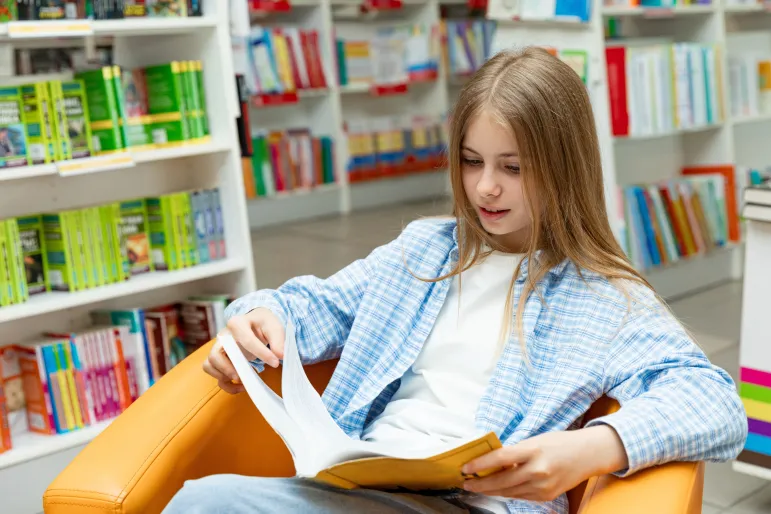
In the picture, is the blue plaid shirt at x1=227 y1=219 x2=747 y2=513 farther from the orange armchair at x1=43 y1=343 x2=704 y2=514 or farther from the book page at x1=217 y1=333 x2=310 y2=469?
the book page at x1=217 y1=333 x2=310 y2=469

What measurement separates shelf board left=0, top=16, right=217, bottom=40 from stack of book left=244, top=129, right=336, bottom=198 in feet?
10.2

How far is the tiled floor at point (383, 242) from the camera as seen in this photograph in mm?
2277

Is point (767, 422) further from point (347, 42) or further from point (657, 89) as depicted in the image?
point (347, 42)

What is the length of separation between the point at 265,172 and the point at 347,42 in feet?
3.66

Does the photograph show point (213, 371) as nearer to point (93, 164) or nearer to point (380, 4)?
point (93, 164)

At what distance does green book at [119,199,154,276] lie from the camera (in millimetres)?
2682

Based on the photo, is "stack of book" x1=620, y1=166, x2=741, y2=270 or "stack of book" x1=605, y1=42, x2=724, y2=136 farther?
"stack of book" x1=620, y1=166, x2=741, y2=270

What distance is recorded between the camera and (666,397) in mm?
1194

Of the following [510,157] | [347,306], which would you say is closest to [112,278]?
[347,306]

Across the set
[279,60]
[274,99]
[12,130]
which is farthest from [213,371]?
[279,60]

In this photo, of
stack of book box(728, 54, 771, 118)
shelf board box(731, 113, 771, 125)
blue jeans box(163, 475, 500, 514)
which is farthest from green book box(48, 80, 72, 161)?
stack of book box(728, 54, 771, 118)

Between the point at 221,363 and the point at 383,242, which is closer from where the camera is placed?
the point at 221,363

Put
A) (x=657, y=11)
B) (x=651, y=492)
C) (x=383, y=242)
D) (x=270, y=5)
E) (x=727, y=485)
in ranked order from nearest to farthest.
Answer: (x=651, y=492)
(x=727, y=485)
(x=657, y=11)
(x=383, y=242)
(x=270, y=5)

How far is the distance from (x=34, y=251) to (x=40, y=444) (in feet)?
1.68
